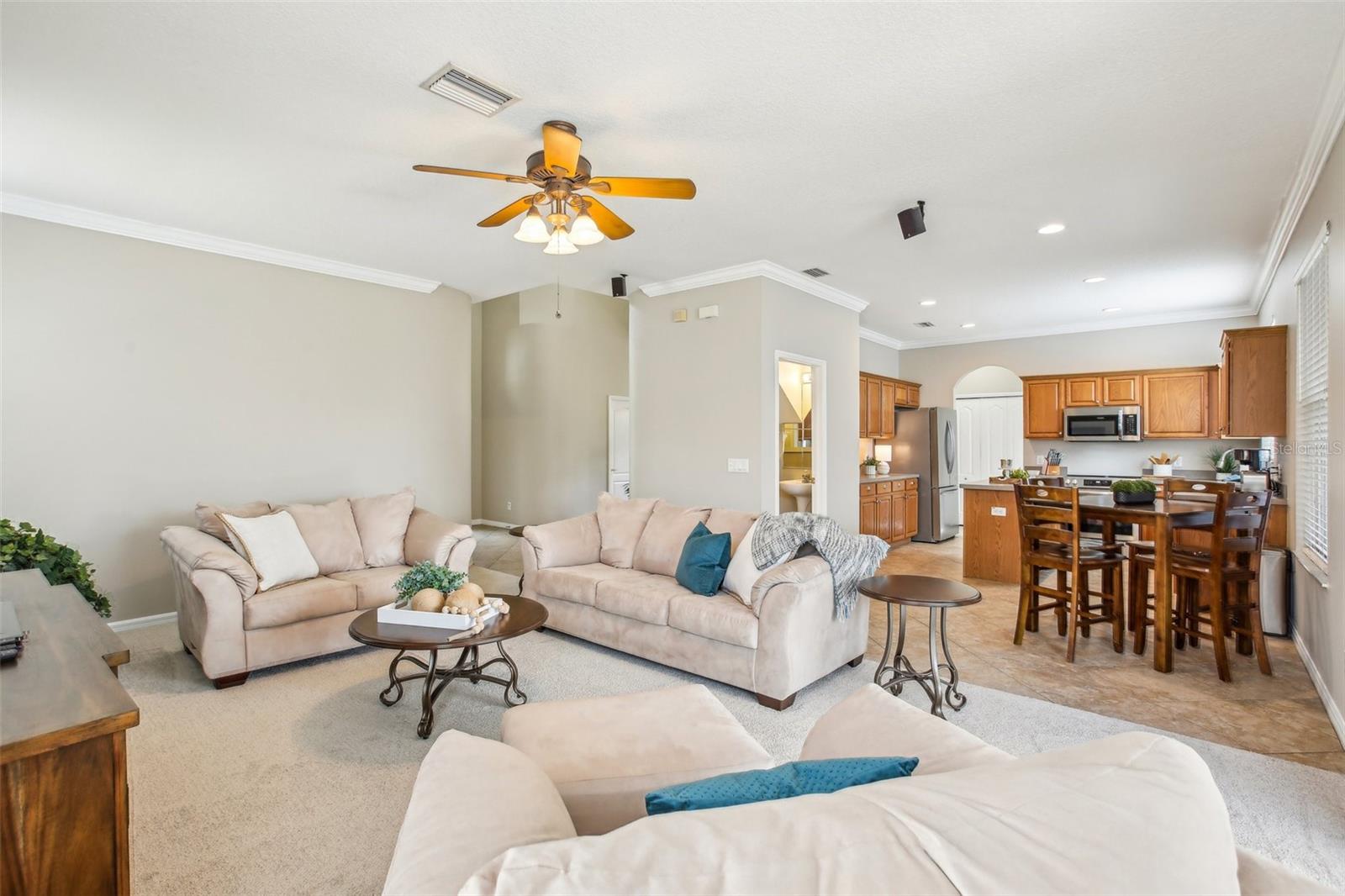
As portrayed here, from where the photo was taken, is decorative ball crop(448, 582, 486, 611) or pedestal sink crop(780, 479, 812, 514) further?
pedestal sink crop(780, 479, 812, 514)

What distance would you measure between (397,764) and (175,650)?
232cm

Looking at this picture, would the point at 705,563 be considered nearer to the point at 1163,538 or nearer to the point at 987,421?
the point at 1163,538

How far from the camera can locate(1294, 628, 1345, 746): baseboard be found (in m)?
2.77

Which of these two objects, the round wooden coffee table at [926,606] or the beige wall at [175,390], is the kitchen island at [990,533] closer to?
the round wooden coffee table at [926,606]

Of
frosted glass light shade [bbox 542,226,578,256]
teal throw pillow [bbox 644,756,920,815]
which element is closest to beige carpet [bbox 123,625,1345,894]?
teal throw pillow [bbox 644,756,920,815]

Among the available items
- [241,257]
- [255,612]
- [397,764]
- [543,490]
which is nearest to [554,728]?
[397,764]

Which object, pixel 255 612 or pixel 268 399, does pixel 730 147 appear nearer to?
pixel 255 612

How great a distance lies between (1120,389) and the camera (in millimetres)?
7137

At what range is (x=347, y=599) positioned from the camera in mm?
3764

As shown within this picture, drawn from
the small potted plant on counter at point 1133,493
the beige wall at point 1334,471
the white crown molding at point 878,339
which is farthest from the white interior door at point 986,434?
the beige wall at point 1334,471

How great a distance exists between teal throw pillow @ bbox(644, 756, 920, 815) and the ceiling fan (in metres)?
2.37

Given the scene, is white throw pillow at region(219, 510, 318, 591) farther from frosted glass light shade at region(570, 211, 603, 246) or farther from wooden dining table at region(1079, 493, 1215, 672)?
wooden dining table at region(1079, 493, 1215, 672)

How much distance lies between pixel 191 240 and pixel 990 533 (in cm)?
689

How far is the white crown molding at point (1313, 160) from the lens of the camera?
101 inches
